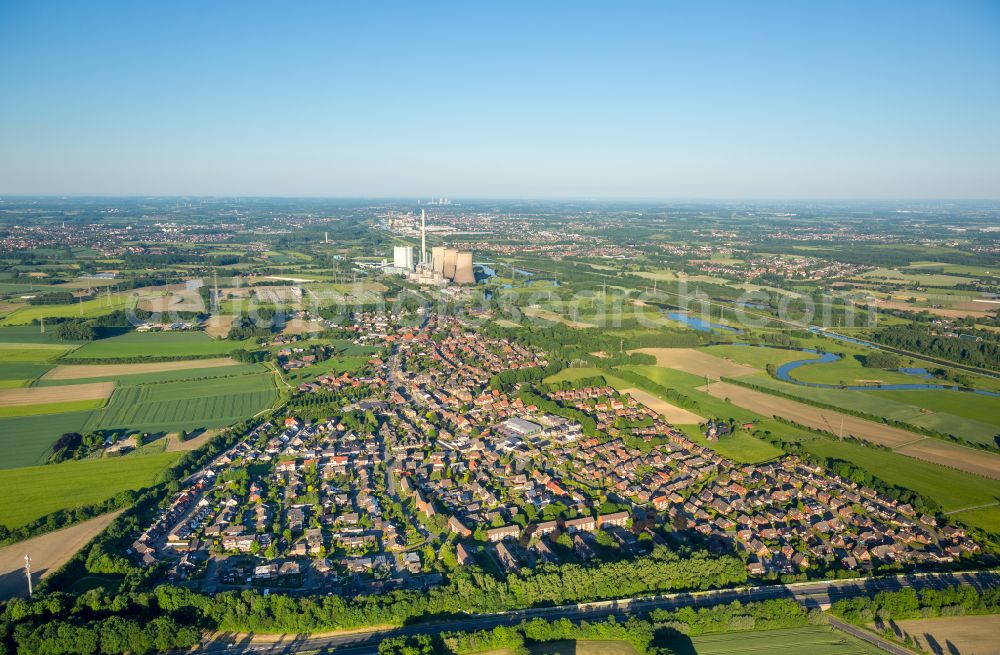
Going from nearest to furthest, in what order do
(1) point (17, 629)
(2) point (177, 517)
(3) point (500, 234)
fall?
(1) point (17, 629)
(2) point (177, 517)
(3) point (500, 234)

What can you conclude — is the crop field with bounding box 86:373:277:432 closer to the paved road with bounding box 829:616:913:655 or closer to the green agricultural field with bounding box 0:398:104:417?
the green agricultural field with bounding box 0:398:104:417


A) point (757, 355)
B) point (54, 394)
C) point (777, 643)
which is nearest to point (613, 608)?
point (777, 643)

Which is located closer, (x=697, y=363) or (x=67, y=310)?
(x=697, y=363)

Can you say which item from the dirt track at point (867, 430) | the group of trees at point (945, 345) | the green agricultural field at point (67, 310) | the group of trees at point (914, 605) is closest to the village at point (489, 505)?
the group of trees at point (914, 605)

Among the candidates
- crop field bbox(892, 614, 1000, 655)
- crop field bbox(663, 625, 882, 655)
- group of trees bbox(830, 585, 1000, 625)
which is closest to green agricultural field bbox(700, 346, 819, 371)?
group of trees bbox(830, 585, 1000, 625)

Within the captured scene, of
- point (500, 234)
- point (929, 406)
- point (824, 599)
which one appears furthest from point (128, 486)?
point (500, 234)

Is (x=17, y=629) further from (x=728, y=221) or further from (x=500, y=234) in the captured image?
(x=728, y=221)

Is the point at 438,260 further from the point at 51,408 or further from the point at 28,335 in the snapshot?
the point at 51,408
